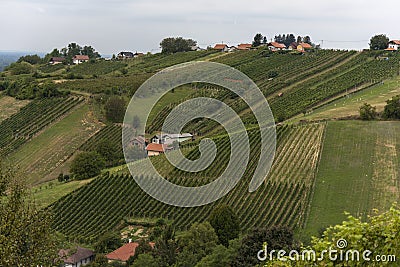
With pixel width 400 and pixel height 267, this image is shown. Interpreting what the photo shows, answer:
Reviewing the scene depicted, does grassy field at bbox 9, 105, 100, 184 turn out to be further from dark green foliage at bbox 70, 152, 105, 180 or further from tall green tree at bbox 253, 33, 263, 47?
tall green tree at bbox 253, 33, 263, 47

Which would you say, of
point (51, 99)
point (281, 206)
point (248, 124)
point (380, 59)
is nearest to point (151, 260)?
point (281, 206)

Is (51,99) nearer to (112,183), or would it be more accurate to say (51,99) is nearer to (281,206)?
(112,183)

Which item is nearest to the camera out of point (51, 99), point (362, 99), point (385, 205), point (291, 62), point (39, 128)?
point (385, 205)

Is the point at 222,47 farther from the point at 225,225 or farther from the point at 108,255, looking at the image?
the point at 108,255

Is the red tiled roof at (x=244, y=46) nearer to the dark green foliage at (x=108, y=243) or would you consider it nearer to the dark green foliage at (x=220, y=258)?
the dark green foliage at (x=108, y=243)

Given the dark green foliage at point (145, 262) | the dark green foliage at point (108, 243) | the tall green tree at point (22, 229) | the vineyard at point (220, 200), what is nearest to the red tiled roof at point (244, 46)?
the vineyard at point (220, 200)

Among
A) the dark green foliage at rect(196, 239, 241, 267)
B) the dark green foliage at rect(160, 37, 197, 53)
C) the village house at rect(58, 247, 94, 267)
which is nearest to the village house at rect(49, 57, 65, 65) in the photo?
the dark green foliage at rect(160, 37, 197, 53)
